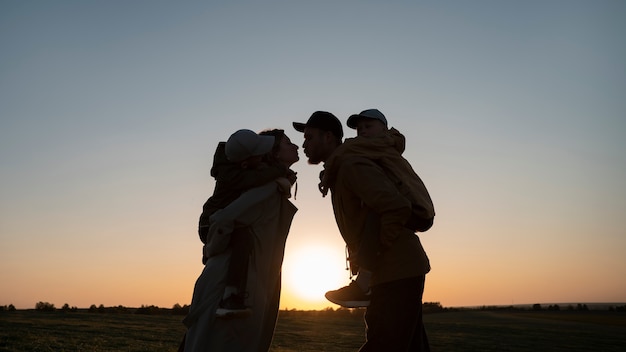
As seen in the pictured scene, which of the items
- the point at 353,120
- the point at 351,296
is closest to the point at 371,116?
the point at 353,120

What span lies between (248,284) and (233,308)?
0.75ft

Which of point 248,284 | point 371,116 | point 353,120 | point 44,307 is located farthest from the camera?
point 44,307

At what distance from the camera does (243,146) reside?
15.5 ft

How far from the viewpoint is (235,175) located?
4762 millimetres

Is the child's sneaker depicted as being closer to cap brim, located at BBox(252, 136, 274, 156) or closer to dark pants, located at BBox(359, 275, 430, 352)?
dark pants, located at BBox(359, 275, 430, 352)

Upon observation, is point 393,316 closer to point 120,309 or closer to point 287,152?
point 287,152

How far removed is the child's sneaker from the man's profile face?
1.11 metres

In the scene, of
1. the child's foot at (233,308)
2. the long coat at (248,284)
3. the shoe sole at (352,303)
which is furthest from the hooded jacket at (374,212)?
the child's foot at (233,308)

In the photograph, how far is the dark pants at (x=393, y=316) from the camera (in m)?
4.02

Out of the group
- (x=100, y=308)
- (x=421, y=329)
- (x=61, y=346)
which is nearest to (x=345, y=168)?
(x=421, y=329)

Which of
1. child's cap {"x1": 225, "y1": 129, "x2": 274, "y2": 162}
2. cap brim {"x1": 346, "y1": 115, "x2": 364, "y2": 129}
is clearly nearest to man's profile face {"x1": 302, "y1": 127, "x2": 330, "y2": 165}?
cap brim {"x1": 346, "y1": 115, "x2": 364, "y2": 129}

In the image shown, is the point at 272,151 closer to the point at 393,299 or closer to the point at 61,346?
the point at 393,299

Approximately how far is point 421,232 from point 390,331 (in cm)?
80

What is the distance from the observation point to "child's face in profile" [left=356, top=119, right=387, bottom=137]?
4.62 m
